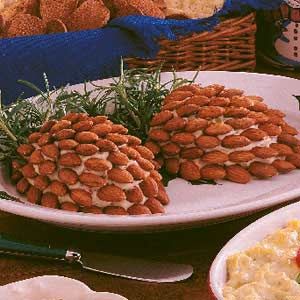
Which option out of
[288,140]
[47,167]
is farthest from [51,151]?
[288,140]

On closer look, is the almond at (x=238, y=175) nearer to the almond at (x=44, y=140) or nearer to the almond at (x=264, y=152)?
the almond at (x=264, y=152)

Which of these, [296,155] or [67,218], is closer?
[67,218]

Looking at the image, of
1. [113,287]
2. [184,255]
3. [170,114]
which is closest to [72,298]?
[113,287]

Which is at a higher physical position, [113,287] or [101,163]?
[101,163]

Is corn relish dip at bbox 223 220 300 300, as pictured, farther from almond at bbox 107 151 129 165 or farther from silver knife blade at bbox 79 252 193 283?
almond at bbox 107 151 129 165

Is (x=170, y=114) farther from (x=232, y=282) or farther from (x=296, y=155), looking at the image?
(x=232, y=282)

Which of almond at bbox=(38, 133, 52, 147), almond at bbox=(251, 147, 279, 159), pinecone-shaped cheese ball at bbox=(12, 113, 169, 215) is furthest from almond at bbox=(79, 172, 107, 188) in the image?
almond at bbox=(251, 147, 279, 159)
